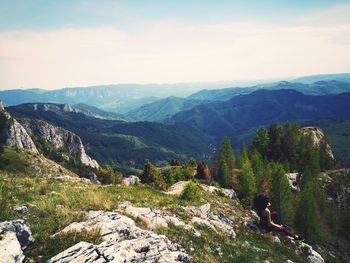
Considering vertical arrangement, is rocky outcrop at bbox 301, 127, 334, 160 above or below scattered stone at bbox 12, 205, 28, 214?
below

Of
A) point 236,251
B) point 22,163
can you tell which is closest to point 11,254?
point 236,251

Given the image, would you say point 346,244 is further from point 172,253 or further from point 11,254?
point 11,254

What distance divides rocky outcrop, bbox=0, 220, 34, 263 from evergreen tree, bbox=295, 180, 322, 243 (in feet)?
214

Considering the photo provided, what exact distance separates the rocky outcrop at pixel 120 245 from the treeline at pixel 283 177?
155 ft

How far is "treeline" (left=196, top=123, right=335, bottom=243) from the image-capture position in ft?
234

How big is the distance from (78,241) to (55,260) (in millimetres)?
1686

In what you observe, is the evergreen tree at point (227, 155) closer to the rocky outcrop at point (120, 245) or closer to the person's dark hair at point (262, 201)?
the person's dark hair at point (262, 201)

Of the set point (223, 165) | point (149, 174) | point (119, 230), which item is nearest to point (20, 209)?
point (119, 230)

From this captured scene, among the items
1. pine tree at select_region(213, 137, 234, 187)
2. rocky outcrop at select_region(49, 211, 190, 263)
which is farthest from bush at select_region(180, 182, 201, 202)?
pine tree at select_region(213, 137, 234, 187)

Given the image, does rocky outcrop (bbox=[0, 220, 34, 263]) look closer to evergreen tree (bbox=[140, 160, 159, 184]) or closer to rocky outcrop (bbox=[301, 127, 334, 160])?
evergreen tree (bbox=[140, 160, 159, 184])

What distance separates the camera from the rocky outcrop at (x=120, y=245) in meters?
13.2

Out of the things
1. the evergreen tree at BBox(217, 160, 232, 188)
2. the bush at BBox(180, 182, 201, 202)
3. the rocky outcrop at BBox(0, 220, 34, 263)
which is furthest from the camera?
the evergreen tree at BBox(217, 160, 232, 188)

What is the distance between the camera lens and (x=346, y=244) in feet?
268

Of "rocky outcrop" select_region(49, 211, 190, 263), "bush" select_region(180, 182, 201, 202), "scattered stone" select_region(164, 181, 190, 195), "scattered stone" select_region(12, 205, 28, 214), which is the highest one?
"scattered stone" select_region(12, 205, 28, 214)
